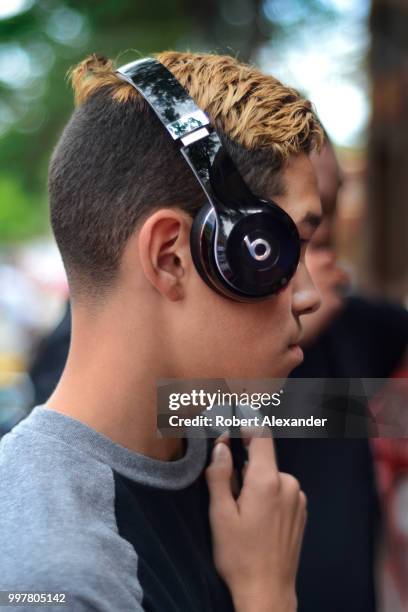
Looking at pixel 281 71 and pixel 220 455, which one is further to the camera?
pixel 281 71

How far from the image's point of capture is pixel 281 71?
3.20 m

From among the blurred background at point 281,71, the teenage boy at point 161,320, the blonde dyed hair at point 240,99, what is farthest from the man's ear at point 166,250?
the blurred background at point 281,71

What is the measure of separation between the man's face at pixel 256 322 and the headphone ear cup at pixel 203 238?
0.07 ft

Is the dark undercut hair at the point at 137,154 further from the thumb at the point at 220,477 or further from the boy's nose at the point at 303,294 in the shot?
the thumb at the point at 220,477

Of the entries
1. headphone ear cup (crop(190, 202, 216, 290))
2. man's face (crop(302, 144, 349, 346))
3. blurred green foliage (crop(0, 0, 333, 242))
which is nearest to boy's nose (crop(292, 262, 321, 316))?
headphone ear cup (crop(190, 202, 216, 290))

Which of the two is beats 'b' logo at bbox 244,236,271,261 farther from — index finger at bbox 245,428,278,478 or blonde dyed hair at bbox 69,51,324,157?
index finger at bbox 245,428,278,478

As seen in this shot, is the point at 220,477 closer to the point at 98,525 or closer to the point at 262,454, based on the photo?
the point at 262,454

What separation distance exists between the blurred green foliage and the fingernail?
2.28 m

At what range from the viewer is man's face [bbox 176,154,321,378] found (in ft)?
2.40

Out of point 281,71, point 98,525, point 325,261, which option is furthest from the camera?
point 281,71

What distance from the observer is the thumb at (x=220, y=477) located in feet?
2.64

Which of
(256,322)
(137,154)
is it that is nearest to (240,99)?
(137,154)

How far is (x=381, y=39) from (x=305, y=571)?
10.4ft

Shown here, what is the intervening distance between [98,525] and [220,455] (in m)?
0.23
